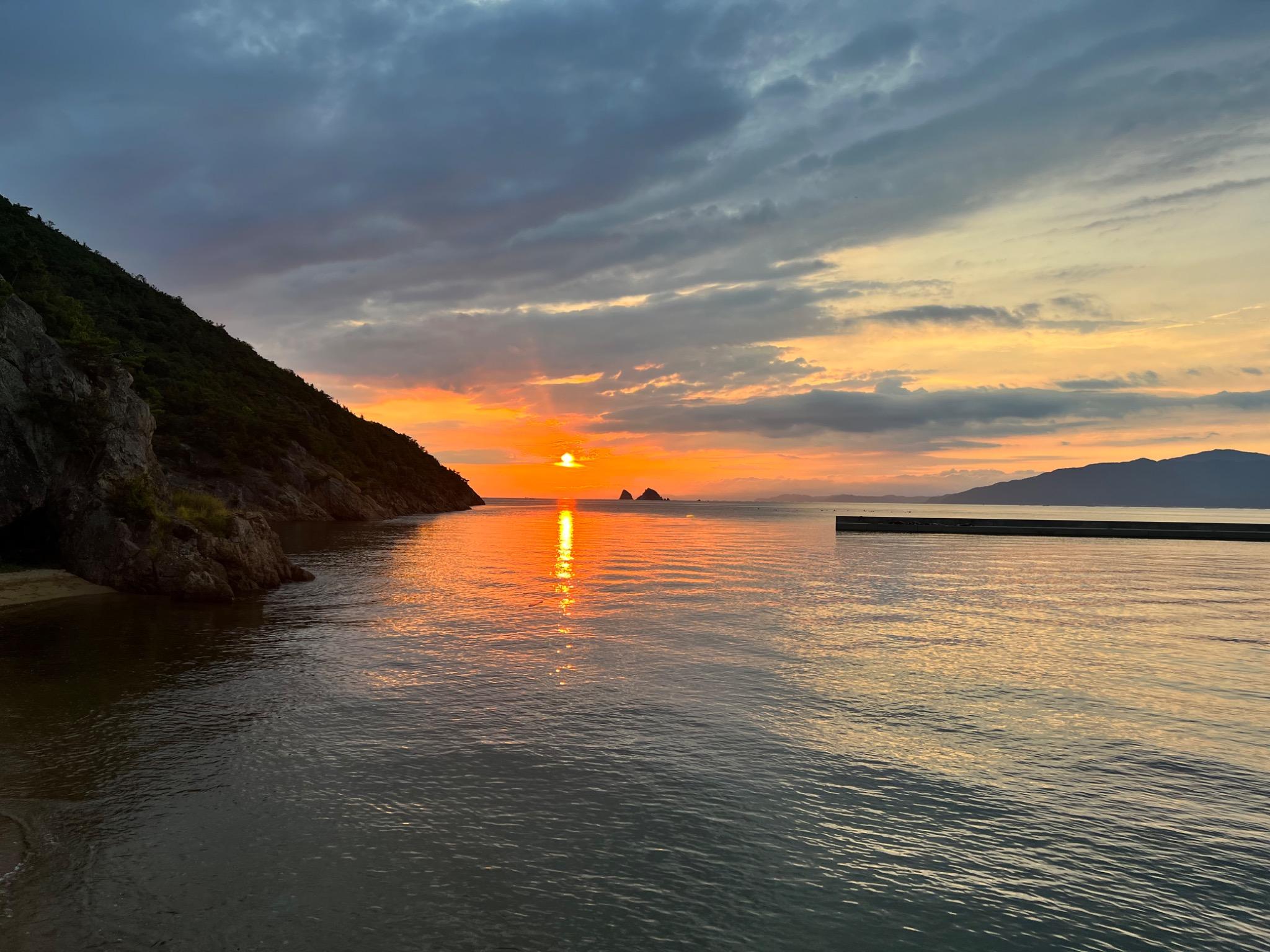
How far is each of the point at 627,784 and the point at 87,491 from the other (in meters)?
36.7

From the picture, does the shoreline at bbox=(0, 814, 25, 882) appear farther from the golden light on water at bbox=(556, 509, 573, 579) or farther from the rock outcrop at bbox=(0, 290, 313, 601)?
the golden light on water at bbox=(556, 509, 573, 579)

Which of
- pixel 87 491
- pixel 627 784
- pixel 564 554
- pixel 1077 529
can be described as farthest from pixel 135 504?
pixel 1077 529

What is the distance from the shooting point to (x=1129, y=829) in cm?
1162

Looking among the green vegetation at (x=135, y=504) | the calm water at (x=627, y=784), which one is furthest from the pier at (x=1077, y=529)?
the green vegetation at (x=135, y=504)

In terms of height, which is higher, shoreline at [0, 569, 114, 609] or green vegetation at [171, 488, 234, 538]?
green vegetation at [171, 488, 234, 538]

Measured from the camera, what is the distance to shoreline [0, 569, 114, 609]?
31062 mm

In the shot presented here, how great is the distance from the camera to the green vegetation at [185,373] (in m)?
93.4

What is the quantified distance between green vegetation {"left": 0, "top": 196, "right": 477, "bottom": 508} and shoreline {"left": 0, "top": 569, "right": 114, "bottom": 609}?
3348 cm

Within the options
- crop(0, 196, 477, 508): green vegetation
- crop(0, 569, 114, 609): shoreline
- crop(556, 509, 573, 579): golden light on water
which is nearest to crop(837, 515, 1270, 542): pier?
crop(556, 509, 573, 579): golden light on water

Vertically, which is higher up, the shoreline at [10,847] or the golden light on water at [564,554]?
the shoreline at [10,847]

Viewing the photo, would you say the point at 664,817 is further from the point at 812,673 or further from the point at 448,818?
the point at 812,673

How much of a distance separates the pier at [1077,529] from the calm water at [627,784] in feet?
308

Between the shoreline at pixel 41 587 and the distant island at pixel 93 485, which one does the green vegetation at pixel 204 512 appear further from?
the shoreline at pixel 41 587

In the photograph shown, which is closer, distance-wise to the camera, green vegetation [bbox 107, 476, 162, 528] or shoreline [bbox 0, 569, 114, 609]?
shoreline [bbox 0, 569, 114, 609]
